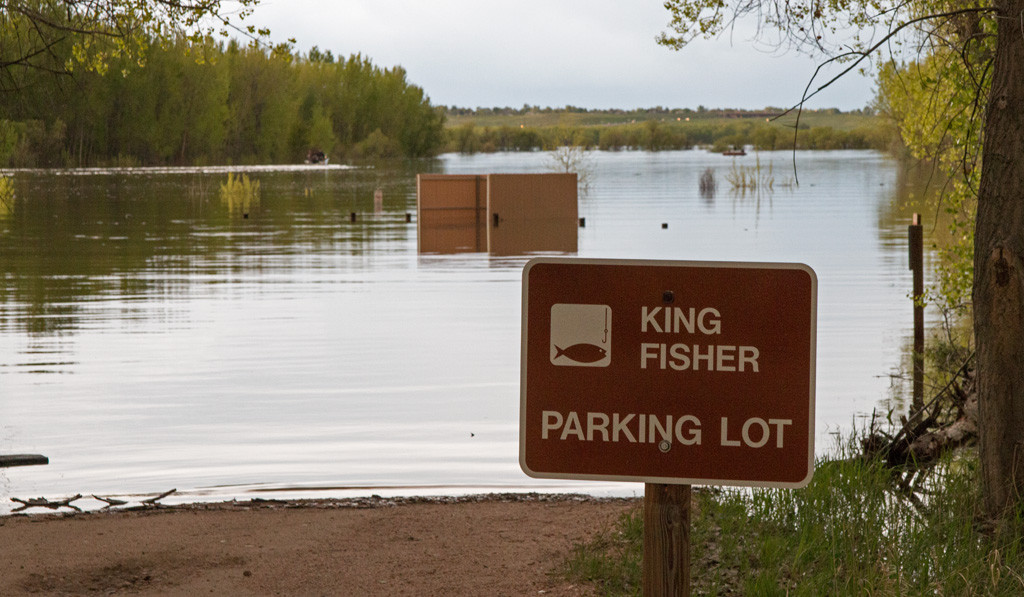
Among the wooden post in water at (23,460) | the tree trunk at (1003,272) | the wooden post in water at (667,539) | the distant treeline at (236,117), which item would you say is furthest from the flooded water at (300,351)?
the distant treeline at (236,117)

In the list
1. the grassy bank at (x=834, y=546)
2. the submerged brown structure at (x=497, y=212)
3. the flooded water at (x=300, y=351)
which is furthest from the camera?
the submerged brown structure at (x=497, y=212)

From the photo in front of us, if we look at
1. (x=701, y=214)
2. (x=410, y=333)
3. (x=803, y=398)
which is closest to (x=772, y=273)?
(x=803, y=398)

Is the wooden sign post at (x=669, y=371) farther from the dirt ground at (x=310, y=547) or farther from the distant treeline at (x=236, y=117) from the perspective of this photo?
the distant treeline at (x=236, y=117)

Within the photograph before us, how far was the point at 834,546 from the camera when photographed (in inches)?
197

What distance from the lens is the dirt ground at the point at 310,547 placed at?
5270 mm

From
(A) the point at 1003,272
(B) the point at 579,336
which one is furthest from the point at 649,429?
(A) the point at 1003,272

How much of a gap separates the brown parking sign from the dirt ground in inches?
94.8

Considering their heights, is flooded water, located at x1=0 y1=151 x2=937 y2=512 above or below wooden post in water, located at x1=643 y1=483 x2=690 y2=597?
below

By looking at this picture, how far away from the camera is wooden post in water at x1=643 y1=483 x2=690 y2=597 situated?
291 centimetres

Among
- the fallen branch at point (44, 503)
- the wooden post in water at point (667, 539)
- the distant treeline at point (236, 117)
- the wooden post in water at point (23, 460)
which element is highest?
the distant treeline at point (236, 117)

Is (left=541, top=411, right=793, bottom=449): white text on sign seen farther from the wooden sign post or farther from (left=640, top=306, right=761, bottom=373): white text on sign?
(left=640, top=306, right=761, bottom=373): white text on sign

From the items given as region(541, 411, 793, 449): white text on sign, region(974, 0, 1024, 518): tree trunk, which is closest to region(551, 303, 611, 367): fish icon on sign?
region(541, 411, 793, 449): white text on sign

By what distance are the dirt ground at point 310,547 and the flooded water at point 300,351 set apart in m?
0.74

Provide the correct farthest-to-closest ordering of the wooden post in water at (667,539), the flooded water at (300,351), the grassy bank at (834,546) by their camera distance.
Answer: the flooded water at (300,351) → the grassy bank at (834,546) → the wooden post in water at (667,539)
